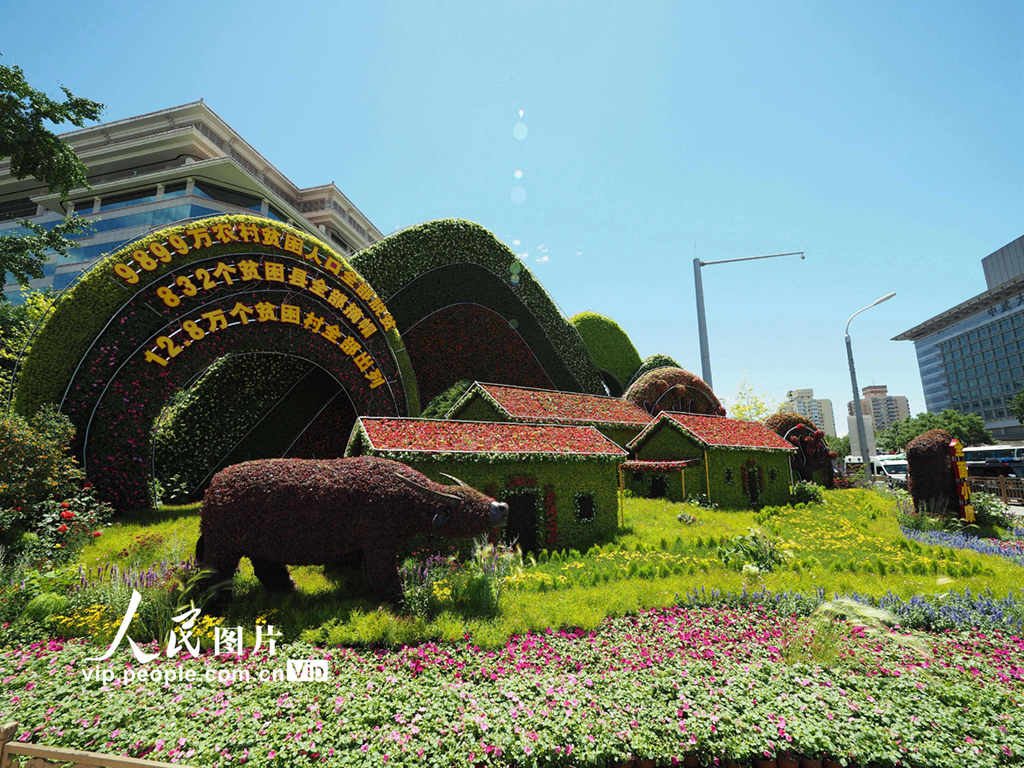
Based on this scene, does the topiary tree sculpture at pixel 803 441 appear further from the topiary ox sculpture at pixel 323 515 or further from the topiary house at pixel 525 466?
the topiary ox sculpture at pixel 323 515

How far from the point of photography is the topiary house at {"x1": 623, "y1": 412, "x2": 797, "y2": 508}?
20.1 meters

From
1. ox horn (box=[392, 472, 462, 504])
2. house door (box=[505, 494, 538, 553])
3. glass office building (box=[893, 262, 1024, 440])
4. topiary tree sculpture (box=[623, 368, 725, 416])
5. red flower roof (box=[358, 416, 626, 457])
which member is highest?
glass office building (box=[893, 262, 1024, 440])

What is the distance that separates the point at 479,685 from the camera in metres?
5.91

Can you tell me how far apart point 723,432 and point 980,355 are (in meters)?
132

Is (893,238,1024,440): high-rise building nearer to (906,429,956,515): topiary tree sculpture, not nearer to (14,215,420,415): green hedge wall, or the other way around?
(906,429,956,515): topiary tree sculpture

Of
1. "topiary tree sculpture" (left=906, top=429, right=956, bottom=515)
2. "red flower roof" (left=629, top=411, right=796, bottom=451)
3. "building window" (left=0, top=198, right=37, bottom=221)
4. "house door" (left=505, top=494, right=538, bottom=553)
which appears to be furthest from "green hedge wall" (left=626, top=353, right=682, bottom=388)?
"building window" (left=0, top=198, right=37, bottom=221)

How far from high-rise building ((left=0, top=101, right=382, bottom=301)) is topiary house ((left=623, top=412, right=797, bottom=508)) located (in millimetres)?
46493

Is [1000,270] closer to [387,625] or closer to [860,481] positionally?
[860,481]

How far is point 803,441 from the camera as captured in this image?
1121 inches

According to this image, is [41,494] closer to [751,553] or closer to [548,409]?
[751,553]

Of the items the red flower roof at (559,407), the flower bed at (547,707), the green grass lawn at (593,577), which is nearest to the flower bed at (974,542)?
the green grass lawn at (593,577)

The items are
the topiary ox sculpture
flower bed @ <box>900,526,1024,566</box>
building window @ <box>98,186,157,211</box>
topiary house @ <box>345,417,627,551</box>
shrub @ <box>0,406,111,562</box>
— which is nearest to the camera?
the topiary ox sculpture

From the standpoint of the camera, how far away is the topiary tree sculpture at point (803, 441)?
28.4 meters

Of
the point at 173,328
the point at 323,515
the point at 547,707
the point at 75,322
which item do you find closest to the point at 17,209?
the point at 75,322
